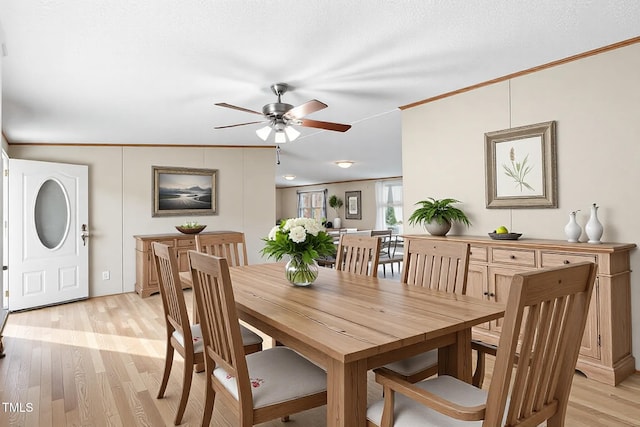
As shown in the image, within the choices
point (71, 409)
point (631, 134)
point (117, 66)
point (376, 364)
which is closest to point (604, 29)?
point (631, 134)

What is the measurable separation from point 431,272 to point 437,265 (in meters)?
0.06

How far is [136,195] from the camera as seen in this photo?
19.3 ft

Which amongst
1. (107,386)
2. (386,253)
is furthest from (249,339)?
(386,253)

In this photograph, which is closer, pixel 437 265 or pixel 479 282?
pixel 437 265

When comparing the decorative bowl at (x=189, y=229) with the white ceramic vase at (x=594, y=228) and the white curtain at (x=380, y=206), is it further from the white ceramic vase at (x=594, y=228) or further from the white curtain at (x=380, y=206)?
the white curtain at (x=380, y=206)

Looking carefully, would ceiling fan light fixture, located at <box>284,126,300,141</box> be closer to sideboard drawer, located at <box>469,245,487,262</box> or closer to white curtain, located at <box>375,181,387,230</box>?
sideboard drawer, located at <box>469,245,487,262</box>

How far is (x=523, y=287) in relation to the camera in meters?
1.09

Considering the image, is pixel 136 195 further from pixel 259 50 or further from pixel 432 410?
pixel 432 410

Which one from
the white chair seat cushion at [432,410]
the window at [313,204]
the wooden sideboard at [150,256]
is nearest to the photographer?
the white chair seat cushion at [432,410]

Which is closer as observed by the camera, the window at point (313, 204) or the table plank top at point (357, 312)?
the table plank top at point (357, 312)

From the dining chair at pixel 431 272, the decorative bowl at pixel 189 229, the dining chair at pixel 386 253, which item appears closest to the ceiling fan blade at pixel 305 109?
the dining chair at pixel 431 272

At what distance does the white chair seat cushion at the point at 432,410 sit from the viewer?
1.35 metres

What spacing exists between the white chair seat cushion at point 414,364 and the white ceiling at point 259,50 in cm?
190

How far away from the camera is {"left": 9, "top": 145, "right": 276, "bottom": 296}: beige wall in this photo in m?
5.59
